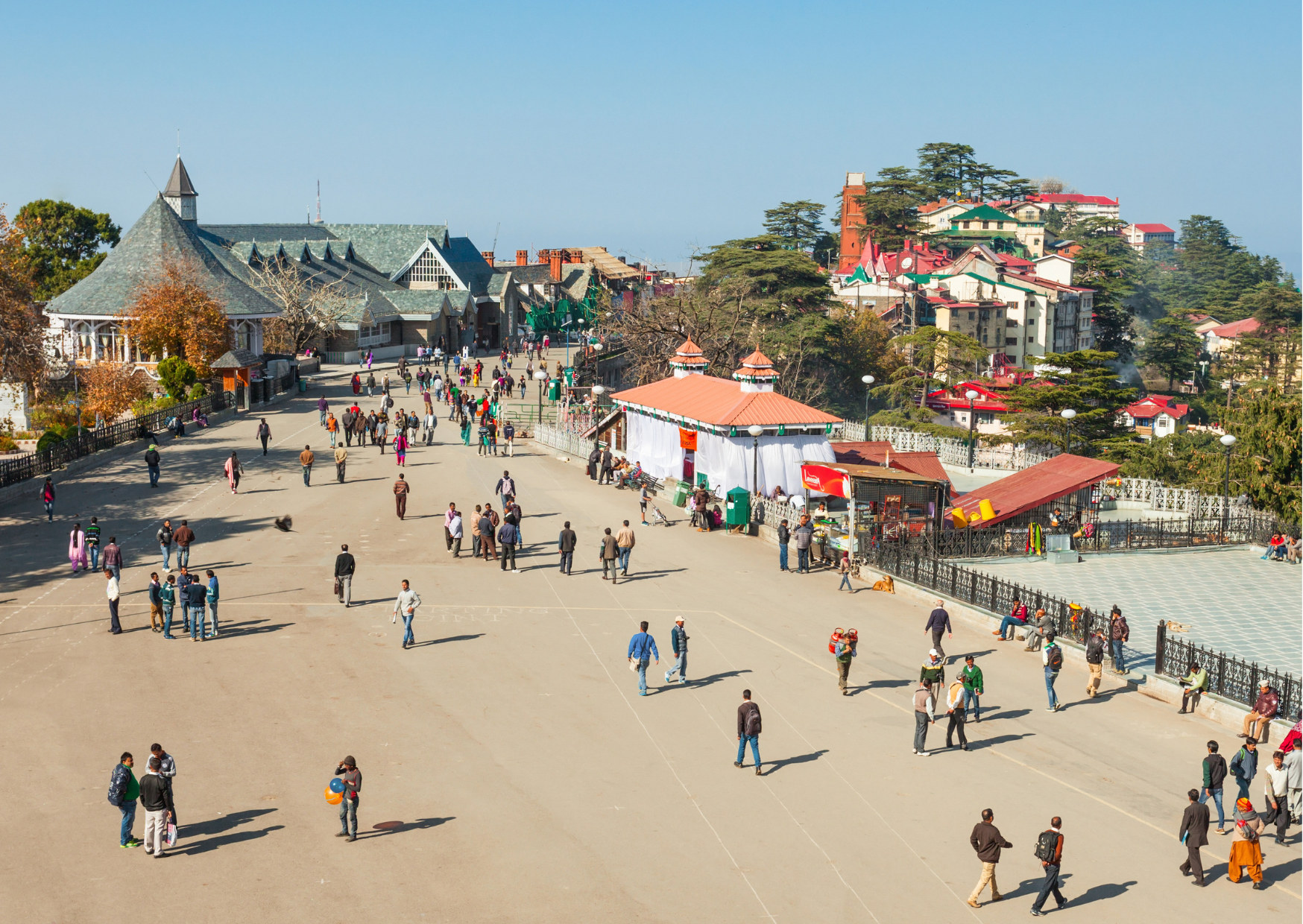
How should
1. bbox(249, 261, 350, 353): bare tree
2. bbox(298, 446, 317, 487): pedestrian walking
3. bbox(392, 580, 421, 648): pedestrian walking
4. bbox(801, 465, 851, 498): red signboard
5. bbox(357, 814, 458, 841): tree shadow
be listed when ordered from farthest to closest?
bbox(249, 261, 350, 353): bare tree → bbox(298, 446, 317, 487): pedestrian walking → bbox(801, 465, 851, 498): red signboard → bbox(392, 580, 421, 648): pedestrian walking → bbox(357, 814, 458, 841): tree shadow

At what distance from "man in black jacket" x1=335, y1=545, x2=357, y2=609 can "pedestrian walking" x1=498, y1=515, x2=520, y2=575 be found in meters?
3.71

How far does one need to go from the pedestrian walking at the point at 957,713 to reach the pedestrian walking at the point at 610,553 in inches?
377

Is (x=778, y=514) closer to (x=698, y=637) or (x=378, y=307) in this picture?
(x=698, y=637)

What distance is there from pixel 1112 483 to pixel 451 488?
22717 millimetres

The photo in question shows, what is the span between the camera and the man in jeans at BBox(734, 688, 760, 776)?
1569cm

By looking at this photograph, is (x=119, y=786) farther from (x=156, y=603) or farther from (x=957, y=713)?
(x=957, y=713)

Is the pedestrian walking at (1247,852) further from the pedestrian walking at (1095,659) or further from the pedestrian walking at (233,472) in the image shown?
the pedestrian walking at (233,472)

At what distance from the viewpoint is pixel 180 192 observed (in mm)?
74812

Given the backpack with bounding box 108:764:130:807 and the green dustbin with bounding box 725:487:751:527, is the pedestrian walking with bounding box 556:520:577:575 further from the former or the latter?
the backpack with bounding box 108:764:130:807

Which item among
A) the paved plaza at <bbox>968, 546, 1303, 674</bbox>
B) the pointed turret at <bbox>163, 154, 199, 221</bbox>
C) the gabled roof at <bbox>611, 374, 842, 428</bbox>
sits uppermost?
the pointed turret at <bbox>163, 154, 199, 221</bbox>

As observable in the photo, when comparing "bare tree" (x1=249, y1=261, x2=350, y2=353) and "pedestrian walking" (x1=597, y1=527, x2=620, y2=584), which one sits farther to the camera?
"bare tree" (x1=249, y1=261, x2=350, y2=353)

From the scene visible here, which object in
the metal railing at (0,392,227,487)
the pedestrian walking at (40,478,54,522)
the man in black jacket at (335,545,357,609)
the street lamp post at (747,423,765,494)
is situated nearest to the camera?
the man in black jacket at (335,545,357,609)

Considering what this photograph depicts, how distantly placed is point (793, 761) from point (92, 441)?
2779 cm

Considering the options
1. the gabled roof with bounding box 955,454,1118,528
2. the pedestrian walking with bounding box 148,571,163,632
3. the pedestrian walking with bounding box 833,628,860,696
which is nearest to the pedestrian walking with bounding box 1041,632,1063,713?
the pedestrian walking with bounding box 833,628,860,696
